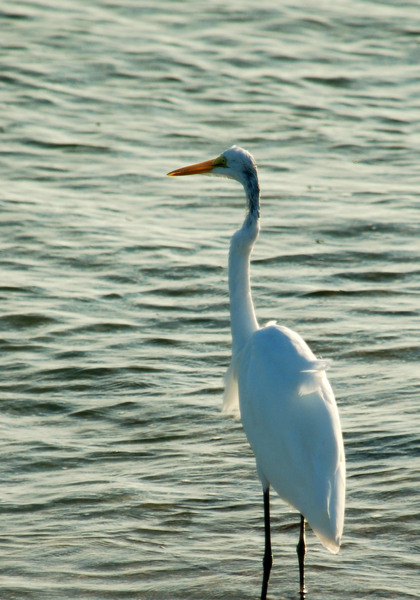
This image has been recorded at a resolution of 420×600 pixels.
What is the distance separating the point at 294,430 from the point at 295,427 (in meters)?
0.01

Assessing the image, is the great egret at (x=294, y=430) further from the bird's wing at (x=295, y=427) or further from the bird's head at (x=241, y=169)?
the bird's head at (x=241, y=169)

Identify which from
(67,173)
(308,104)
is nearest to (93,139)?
(67,173)

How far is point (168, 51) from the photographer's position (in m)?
13.2

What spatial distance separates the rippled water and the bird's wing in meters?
0.54

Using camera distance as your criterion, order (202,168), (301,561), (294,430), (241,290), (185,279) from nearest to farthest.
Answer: (294,430)
(301,561)
(241,290)
(202,168)
(185,279)

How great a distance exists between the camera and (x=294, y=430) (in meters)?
4.35

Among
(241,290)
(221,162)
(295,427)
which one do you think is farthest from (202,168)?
(295,427)

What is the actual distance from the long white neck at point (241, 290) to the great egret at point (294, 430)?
209 mm

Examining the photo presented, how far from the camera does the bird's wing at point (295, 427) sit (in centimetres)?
417

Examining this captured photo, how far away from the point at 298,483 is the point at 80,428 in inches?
80.1

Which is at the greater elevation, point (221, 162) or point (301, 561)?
point (221, 162)

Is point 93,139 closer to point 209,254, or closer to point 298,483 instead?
point 209,254

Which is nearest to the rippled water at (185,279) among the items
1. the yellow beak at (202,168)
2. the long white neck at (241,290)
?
the long white neck at (241,290)

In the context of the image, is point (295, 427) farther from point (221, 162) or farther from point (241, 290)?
point (221, 162)
